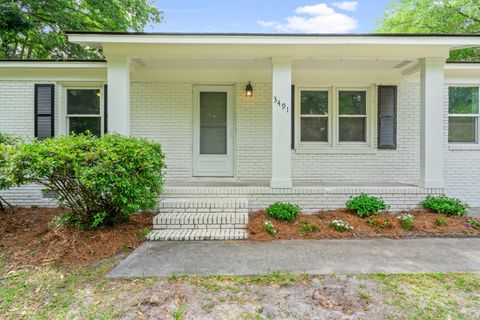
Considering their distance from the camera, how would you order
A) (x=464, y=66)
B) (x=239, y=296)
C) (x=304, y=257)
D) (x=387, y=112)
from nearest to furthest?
(x=239, y=296) → (x=304, y=257) → (x=464, y=66) → (x=387, y=112)

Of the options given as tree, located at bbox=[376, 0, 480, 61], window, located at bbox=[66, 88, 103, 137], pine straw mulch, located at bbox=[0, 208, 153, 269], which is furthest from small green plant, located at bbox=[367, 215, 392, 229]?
tree, located at bbox=[376, 0, 480, 61]

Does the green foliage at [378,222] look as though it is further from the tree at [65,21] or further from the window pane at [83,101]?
the tree at [65,21]

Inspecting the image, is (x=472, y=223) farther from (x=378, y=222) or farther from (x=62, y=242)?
(x=62, y=242)

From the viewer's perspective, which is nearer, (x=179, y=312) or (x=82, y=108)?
(x=179, y=312)

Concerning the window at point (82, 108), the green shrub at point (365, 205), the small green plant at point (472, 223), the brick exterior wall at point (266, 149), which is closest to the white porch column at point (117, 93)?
the brick exterior wall at point (266, 149)

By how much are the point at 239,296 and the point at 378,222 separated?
3.05 meters

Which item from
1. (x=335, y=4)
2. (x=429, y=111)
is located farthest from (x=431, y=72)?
(x=335, y=4)

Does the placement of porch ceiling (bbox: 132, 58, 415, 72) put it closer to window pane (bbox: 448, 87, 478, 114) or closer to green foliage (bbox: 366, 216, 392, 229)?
window pane (bbox: 448, 87, 478, 114)

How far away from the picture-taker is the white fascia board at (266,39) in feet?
15.1

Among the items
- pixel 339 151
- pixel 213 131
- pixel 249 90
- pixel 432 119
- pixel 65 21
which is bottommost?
pixel 339 151

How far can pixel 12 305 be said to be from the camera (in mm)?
2482

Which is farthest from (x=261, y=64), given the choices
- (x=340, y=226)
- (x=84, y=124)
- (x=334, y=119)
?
(x=84, y=124)

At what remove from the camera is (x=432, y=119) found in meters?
5.05

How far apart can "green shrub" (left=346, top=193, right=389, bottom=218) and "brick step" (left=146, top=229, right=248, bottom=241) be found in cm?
218
